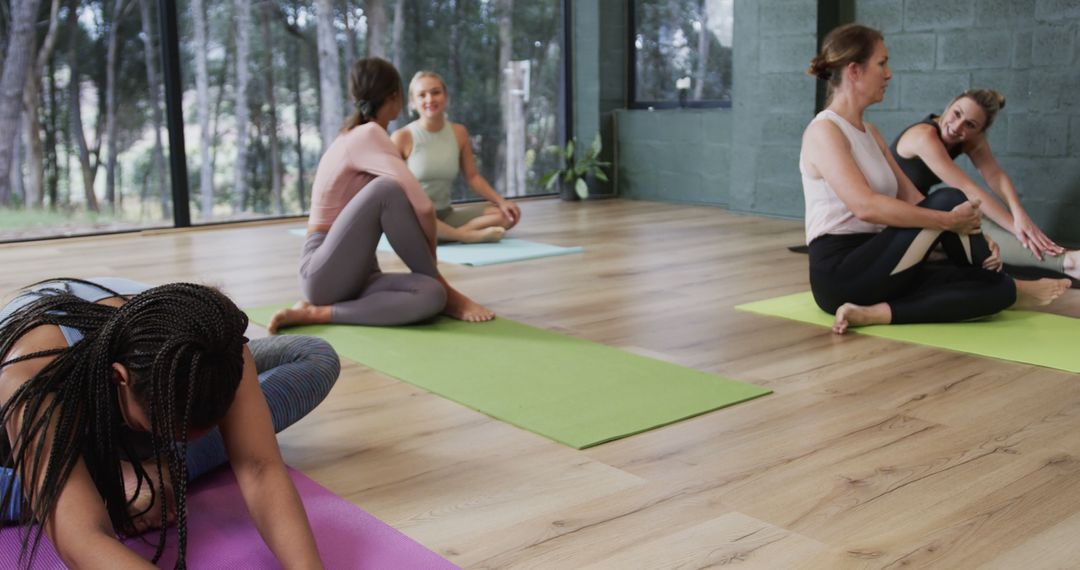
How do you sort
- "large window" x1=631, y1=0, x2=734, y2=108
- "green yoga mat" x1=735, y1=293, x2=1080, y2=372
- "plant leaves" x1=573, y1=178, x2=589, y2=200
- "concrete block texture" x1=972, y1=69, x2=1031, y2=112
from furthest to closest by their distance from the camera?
"plant leaves" x1=573, y1=178, x2=589, y2=200 < "large window" x1=631, y1=0, x2=734, y2=108 < "concrete block texture" x1=972, y1=69, x2=1031, y2=112 < "green yoga mat" x1=735, y1=293, x2=1080, y2=372

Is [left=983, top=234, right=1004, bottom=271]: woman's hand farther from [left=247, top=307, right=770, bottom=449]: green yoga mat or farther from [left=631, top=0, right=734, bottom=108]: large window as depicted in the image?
[left=631, top=0, right=734, bottom=108]: large window

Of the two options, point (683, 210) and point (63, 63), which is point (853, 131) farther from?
point (63, 63)

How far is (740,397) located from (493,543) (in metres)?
0.94

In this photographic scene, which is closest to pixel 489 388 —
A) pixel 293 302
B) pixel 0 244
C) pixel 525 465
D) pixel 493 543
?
pixel 525 465

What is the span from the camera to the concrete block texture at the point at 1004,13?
4625 mm

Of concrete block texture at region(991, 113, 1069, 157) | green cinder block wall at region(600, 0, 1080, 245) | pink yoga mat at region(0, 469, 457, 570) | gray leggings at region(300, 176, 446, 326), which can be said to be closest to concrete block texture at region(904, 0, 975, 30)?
green cinder block wall at region(600, 0, 1080, 245)

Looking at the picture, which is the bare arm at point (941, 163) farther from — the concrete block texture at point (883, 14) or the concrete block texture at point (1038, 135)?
the concrete block texture at point (883, 14)

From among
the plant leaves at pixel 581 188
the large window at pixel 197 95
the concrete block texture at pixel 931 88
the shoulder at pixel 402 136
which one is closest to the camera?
the shoulder at pixel 402 136

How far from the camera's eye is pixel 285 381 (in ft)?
6.31

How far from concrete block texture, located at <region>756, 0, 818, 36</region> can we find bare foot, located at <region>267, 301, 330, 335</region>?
341cm

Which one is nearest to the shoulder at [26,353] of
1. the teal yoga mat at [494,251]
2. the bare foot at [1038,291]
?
the bare foot at [1038,291]

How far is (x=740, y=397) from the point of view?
242 centimetres

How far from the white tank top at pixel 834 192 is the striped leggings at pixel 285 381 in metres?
1.71

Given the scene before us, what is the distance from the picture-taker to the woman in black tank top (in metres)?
3.65
